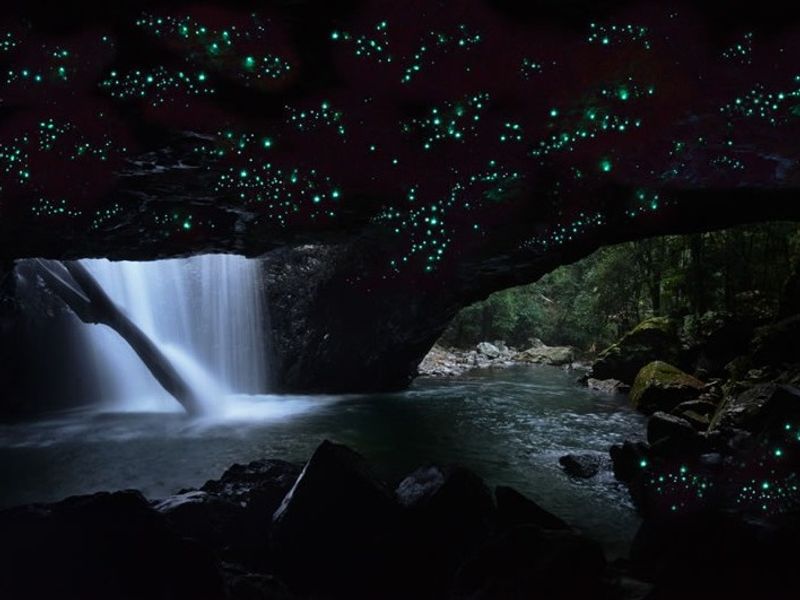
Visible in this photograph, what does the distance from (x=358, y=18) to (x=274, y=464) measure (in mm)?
5651

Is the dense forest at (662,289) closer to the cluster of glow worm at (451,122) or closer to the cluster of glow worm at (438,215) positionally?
the cluster of glow worm at (438,215)

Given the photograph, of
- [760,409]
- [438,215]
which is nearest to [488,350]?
[760,409]

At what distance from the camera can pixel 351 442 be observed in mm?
10094

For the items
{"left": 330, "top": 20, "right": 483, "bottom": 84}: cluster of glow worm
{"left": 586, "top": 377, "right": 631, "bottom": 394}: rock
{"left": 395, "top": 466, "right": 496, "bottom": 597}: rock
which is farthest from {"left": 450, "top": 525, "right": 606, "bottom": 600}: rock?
{"left": 586, "top": 377, "right": 631, "bottom": 394}: rock

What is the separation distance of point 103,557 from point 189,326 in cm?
1534

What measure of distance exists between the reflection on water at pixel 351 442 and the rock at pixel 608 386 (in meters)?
1.89

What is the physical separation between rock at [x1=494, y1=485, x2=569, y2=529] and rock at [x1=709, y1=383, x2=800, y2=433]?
12.6 feet

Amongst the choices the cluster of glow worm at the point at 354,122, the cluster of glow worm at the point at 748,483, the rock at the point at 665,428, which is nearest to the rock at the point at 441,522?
the cluster of glow worm at the point at 748,483

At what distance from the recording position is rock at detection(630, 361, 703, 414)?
12453 mm

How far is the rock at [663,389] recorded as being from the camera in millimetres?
12453

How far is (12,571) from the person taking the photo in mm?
3896

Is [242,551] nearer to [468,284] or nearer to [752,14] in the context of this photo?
[468,284]

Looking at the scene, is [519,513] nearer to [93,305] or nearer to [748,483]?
[748,483]

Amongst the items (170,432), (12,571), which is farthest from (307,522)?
(170,432)
